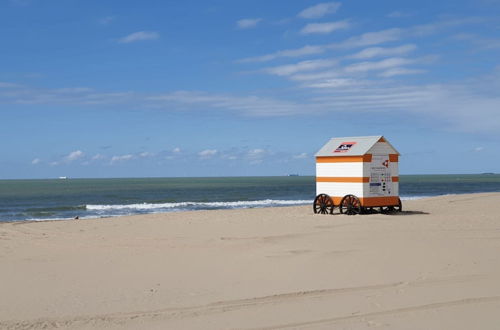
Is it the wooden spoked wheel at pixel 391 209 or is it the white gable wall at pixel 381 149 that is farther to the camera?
the wooden spoked wheel at pixel 391 209

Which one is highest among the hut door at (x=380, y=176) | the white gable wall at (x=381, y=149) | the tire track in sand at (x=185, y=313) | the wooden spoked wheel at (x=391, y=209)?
the white gable wall at (x=381, y=149)

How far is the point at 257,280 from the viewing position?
9156 millimetres

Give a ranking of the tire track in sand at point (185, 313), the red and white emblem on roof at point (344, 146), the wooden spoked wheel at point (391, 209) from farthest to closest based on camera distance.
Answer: the wooden spoked wheel at point (391, 209) < the red and white emblem on roof at point (344, 146) < the tire track in sand at point (185, 313)

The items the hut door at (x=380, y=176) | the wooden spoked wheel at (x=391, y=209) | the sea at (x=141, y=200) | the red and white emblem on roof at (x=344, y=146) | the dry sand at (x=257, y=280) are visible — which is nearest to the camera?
the dry sand at (x=257, y=280)

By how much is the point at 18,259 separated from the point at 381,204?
50.0 feet

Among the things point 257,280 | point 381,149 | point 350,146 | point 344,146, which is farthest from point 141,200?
point 257,280

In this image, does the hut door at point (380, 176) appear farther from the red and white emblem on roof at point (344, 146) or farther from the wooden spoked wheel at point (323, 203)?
the wooden spoked wheel at point (323, 203)

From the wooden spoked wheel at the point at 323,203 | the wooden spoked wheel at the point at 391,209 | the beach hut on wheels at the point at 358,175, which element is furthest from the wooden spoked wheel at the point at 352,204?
the wooden spoked wheel at the point at 391,209

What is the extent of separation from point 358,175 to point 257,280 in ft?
44.0

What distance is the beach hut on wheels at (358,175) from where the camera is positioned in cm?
2181

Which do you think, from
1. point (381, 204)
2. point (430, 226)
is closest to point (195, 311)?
point (430, 226)

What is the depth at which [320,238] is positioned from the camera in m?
14.2

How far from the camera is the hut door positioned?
72.2 ft

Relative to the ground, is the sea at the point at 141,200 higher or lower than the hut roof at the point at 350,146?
lower
